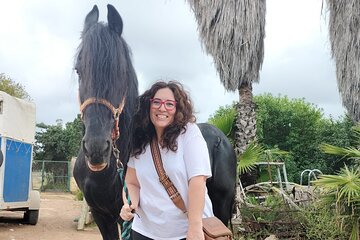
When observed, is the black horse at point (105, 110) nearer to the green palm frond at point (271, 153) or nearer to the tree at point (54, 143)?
the green palm frond at point (271, 153)

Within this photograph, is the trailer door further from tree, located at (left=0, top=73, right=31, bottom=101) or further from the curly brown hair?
tree, located at (left=0, top=73, right=31, bottom=101)

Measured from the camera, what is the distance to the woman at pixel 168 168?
2328 mm

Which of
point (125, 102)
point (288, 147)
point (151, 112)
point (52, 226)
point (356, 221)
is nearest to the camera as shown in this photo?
point (151, 112)

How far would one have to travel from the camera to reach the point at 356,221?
5758 mm

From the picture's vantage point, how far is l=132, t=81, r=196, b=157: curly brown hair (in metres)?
2.44

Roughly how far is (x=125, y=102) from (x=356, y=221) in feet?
13.3

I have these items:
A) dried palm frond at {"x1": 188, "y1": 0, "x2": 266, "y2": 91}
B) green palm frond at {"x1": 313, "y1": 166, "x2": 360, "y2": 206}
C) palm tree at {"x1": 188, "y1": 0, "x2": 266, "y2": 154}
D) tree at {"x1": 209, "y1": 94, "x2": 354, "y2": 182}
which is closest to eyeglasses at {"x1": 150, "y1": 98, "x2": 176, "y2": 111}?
green palm frond at {"x1": 313, "y1": 166, "x2": 360, "y2": 206}

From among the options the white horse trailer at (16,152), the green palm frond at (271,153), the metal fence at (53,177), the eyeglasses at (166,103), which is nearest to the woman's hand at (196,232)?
the eyeglasses at (166,103)

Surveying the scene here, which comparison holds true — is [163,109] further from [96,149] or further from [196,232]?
[196,232]

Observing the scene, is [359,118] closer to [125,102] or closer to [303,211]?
[303,211]

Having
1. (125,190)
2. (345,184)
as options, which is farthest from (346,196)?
(125,190)

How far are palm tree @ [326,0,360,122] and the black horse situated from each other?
7.99 m

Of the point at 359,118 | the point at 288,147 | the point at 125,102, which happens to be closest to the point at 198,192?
the point at 125,102

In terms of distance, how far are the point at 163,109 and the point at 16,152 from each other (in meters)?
7.98
